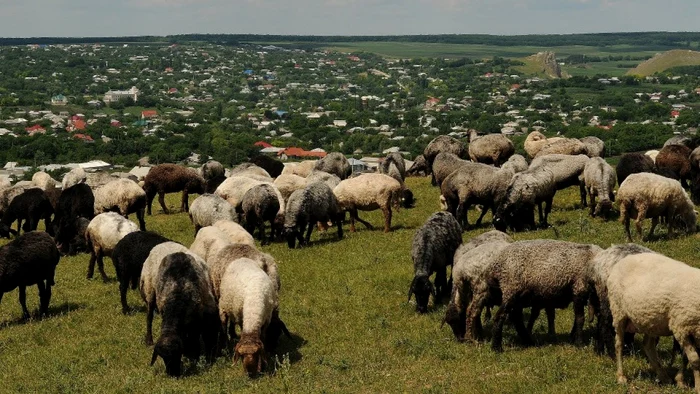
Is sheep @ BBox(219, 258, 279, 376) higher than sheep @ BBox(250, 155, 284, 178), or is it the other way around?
sheep @ BBox(219, 258, 279, 376)

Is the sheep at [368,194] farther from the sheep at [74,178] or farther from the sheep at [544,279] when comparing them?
the sheep at [74,178]

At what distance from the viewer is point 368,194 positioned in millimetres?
27812

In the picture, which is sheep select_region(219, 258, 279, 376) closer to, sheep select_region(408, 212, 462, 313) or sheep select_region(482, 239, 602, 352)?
sheep select_region(408, 212, 462, 313)

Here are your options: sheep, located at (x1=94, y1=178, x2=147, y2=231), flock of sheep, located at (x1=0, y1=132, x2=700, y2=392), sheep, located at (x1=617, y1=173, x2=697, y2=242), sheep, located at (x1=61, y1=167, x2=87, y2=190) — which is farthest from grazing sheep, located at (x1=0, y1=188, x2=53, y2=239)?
sheep, located at (x1=617, y1=173, x2=697, y2=242)

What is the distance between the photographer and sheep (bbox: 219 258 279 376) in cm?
1442

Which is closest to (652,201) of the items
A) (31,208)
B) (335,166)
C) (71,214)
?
Result: (335,166)

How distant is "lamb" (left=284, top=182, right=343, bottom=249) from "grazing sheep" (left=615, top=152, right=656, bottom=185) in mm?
10227

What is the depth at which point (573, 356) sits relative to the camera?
14047mm

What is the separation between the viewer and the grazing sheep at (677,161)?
30531mm

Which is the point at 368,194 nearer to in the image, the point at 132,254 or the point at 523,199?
the point at 523,199

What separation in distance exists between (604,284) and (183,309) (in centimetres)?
756

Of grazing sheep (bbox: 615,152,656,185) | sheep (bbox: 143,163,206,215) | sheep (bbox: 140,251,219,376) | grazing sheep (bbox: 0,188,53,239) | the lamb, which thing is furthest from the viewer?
sheep (bbox: 143,163,206,215)

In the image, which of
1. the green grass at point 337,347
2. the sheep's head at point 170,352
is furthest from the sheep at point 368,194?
the sheep's head at point 170,352

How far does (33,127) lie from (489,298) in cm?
15274
